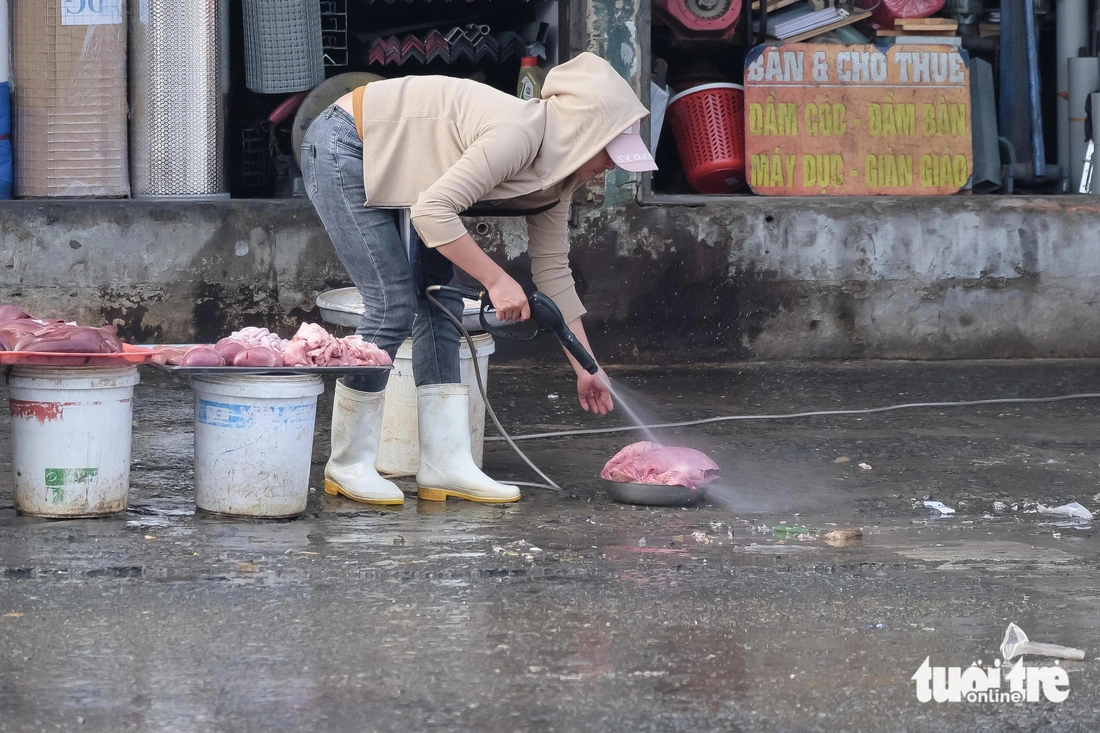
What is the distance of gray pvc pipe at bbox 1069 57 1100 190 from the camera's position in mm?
8461

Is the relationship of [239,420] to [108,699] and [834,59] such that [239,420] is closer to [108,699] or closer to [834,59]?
[108,699]

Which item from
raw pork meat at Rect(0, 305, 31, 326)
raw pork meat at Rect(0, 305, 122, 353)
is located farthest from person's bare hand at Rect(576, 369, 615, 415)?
raw pork meat at Rect(0, 305, 31, 326)

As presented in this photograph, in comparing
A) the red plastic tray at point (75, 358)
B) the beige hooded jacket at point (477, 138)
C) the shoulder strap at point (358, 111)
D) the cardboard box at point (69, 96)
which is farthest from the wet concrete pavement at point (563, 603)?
the cardboard box at point (69, 96)

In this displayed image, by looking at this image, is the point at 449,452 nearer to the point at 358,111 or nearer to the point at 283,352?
the point at 283,352

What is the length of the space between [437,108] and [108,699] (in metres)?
2.25

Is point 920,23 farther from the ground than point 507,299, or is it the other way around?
point 920,23

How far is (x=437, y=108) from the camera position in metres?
4.38

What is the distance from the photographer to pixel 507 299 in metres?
4.30

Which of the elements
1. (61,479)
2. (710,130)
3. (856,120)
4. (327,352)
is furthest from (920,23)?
(61,479)

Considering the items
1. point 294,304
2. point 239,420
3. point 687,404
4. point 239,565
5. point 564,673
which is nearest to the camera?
point 564,673

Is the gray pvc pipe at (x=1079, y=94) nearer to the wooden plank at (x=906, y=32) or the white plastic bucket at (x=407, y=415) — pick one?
the wooden plank at (x=906, y=32)

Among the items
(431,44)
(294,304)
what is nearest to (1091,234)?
(431,44)

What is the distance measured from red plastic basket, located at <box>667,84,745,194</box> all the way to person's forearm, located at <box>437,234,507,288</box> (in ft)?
13.2

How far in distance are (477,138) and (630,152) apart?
0.50 m
